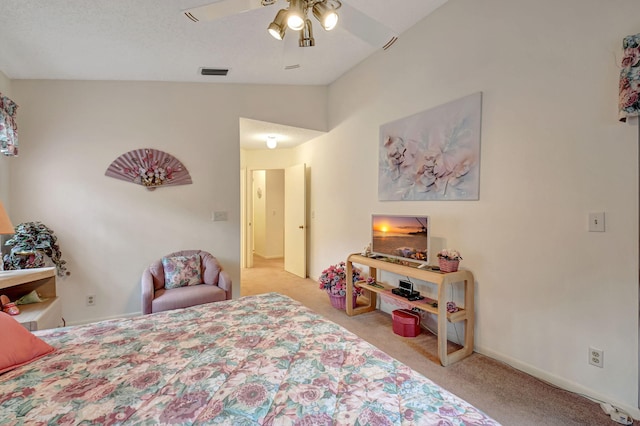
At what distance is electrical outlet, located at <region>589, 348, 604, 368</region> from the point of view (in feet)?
5.93

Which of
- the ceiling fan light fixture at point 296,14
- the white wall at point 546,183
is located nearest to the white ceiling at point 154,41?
the ceiling fan light fixture at point 296,14

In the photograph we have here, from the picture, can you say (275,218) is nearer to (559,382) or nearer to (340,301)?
(340,301)

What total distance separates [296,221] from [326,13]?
13.3 feet

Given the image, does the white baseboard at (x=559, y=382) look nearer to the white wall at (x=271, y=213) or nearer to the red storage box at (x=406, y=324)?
the red storage box at (x=406, y=324)

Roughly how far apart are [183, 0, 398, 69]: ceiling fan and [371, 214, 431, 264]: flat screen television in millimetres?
1557

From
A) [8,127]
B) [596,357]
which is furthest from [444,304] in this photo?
[8,127]

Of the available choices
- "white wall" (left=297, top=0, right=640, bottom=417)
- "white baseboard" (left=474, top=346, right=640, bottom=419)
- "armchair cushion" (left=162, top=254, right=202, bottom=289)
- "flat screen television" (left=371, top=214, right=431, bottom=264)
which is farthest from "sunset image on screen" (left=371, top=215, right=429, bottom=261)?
"armchair cushion" (left=162, top=254, right=202, bottom=289)

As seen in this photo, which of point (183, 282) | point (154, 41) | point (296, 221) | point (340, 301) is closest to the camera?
point (154, 41)

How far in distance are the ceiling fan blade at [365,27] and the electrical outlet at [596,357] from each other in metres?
2.20

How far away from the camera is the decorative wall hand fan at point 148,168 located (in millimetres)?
3355

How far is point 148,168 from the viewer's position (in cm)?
343

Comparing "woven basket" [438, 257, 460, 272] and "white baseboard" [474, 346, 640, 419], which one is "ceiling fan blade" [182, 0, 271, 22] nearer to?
"woven basket" [438, 257, 460, 272]

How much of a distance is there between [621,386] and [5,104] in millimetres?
4975

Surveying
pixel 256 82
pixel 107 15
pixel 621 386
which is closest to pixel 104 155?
pixel 107 15
